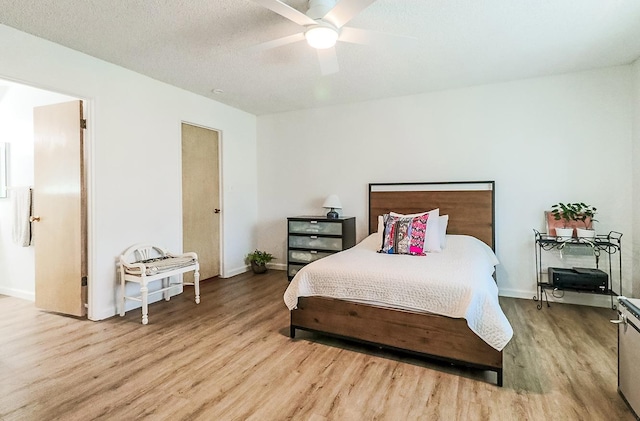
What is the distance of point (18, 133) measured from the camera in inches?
149

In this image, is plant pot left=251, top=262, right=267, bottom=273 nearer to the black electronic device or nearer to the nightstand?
the nightstand

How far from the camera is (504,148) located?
12.3ft

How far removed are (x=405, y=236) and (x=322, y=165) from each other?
81.3 inches

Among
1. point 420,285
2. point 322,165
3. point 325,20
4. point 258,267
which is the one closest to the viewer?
point 325,20

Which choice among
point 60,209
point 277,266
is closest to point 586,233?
point 277,266

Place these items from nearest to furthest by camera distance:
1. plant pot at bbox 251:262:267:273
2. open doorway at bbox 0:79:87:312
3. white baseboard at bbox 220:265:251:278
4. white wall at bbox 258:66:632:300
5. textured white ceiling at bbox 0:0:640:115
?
textured white ceiling at bbox 0:0:640:115 → white wall at bbox 258:66:632:300 → open doorway at bbox 0:79:87:312 → white baseboard at bbox 220:265:251:278 → plant pot at bbox 251:262:267:273

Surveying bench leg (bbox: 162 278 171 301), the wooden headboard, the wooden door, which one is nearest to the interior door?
bench leg (bbox: 162 278 171 301)

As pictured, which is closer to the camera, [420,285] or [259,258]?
[420,285]

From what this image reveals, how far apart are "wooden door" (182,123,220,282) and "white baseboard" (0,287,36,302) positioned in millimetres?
1633

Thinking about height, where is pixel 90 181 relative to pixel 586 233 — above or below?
above

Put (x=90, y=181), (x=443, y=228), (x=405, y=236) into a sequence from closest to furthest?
(x=90, y=181) < (x=405, y=236) < (x=443, y=228)

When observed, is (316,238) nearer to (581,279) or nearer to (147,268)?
(147,268)

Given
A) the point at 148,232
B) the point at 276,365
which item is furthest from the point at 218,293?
the point at 276,365

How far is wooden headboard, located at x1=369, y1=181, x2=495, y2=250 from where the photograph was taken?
3.77 metres
